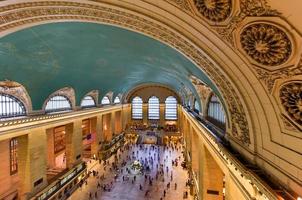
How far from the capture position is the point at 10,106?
15.6 meters

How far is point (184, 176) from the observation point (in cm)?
2253

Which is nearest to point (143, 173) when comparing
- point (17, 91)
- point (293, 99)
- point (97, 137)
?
point (97, 137)

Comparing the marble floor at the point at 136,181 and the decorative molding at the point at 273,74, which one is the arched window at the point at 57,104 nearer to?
the marble floor at the point at 136,181

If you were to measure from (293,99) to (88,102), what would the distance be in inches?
968

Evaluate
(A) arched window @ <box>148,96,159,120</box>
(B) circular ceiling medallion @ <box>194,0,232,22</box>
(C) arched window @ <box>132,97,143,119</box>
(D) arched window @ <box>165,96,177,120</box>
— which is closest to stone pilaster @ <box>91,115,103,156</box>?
(C) arched window @ <box>132,97,143,119</box>

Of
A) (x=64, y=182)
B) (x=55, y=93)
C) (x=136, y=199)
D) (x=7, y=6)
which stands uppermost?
(x=7, y=6)

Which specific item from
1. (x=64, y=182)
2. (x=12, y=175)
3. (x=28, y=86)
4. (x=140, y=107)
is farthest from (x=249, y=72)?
(x=140, y=107)

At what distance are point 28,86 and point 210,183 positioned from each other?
1217cm

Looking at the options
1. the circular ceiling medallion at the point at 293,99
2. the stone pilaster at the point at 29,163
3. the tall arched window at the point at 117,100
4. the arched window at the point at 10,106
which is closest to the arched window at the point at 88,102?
the tall arched window at the point at 117,100

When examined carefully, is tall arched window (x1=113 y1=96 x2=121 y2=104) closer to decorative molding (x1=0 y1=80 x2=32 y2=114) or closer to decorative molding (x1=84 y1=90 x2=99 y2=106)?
decorative molding (x1=84 y1=90 x2=99 y2=106)

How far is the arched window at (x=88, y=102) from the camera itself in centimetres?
2541

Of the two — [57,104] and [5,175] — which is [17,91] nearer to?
[57,104]

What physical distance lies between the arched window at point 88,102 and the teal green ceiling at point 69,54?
212 inches

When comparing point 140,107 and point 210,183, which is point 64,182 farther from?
point 140,107
